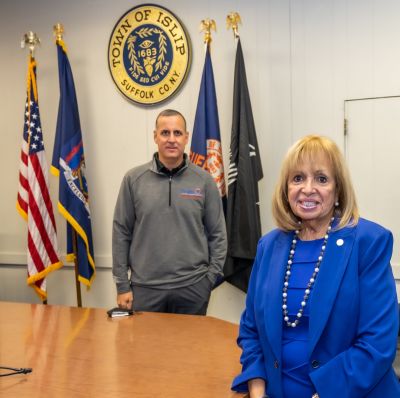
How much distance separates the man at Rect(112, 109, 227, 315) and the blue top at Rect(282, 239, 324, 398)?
134 centimetres

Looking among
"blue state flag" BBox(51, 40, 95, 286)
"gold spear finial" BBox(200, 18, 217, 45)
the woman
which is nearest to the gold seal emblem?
"gold spear finial" BBox(200, 18, 217, 45)

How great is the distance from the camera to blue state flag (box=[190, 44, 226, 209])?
3580 millimetres

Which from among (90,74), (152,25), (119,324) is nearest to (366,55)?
(152,25)

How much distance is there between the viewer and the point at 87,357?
1765mm

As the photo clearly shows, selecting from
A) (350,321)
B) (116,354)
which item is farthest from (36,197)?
(350,321)


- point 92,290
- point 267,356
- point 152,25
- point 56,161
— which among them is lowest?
point 92,290

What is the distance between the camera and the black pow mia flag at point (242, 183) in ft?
11.3

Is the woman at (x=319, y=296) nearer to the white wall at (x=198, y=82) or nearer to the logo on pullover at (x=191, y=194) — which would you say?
the logo on pullover at (x=191, y=194)

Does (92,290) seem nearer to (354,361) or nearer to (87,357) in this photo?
(87,357)

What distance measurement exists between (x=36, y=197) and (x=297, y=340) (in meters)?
2.92

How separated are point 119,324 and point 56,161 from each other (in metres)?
2.01

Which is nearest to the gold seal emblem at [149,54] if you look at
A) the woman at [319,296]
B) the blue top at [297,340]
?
the woman at [319,296]

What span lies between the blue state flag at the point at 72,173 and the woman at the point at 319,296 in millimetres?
2518

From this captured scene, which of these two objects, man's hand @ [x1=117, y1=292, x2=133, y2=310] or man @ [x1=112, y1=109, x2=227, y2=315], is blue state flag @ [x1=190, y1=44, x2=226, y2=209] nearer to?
man @ [x1=112, y1=109, x2=227, y2=315]
